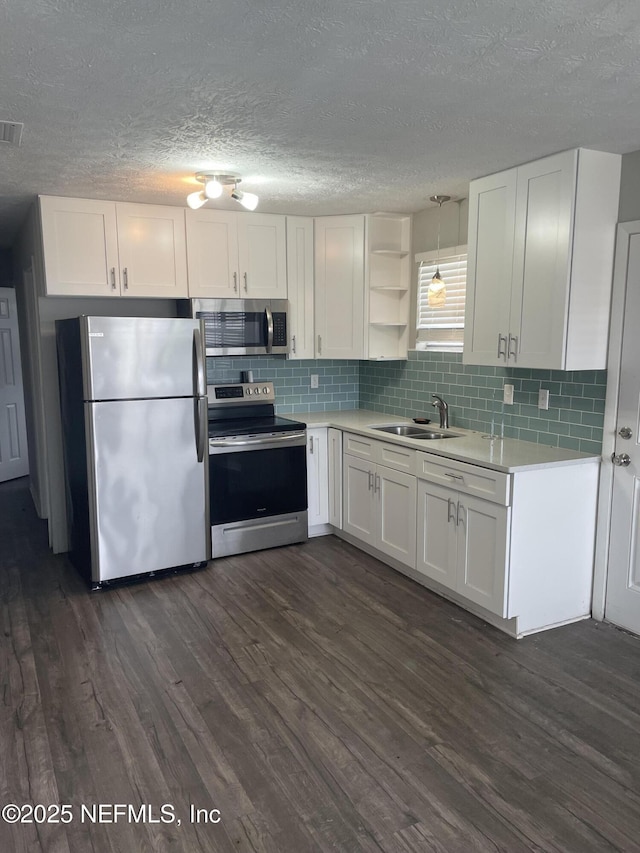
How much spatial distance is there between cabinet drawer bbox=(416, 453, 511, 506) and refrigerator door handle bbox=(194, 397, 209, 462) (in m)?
1.37

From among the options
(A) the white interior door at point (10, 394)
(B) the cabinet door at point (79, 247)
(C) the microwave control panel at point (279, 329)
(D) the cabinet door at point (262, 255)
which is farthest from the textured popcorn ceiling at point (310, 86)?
(A) the white interior door at point (10, 394)

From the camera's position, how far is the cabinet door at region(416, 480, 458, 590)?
3.34 meters

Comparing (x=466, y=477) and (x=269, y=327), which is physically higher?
(x=269, y=327)

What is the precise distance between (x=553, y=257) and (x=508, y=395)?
961mm

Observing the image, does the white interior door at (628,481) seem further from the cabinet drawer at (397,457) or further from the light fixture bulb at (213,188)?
the light fixture bulb at (213,188)

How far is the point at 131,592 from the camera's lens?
370cm

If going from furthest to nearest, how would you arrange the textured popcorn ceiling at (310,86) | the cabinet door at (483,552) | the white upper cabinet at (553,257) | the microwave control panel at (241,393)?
1. the microwave control panel at (241,393)
2. the cabinet door at (483,552)
3. the white upper cabinet at (553,257)
4. the textured popcorn ceiling at (310,86)

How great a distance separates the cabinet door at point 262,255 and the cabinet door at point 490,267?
1.50 metres

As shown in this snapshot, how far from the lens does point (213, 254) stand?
4.22 meters

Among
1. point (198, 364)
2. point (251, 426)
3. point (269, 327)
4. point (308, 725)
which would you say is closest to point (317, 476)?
point (251, 426)

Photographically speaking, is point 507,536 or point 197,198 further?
point 197,198

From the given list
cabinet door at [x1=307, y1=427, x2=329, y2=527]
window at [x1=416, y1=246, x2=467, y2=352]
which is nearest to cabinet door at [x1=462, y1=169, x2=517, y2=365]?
window at [x1=416, y1=246, x2=467, y2=352]

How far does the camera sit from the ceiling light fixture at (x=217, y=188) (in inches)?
126

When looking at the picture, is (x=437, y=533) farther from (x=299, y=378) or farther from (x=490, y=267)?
(x=299, y=378)
